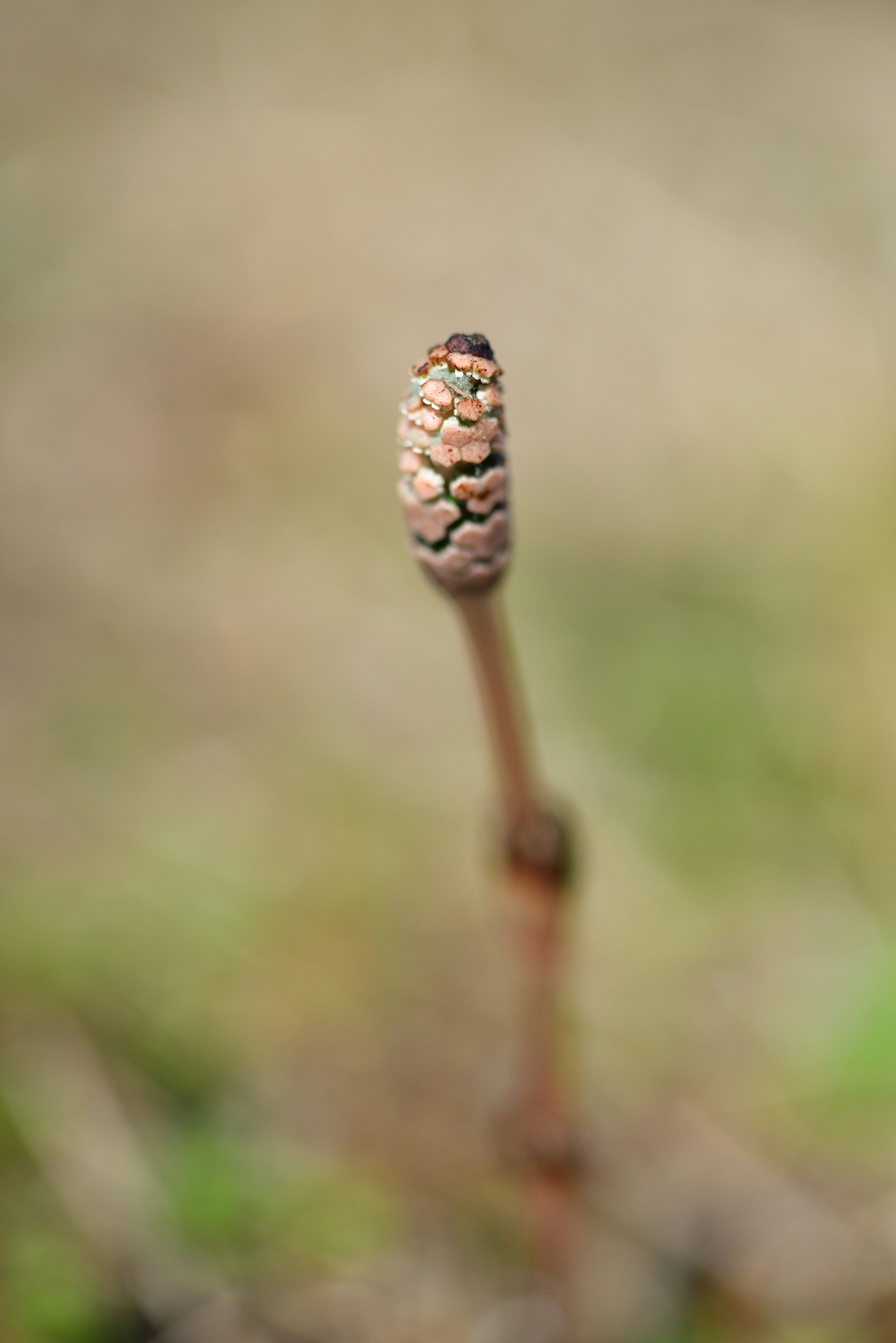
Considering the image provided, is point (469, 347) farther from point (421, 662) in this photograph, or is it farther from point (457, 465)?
point (421, 662)

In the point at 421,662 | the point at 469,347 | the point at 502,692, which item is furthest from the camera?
the point at 421,662

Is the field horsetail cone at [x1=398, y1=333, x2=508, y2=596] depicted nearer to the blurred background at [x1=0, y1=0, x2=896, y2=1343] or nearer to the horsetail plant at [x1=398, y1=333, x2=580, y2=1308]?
the horsetail plant at [x1=398, y1=333, x2=580, y2=1308]

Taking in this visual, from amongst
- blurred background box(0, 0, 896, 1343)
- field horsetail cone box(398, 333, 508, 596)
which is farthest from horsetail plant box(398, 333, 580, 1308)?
blurred background box(0, 0, 896, 1343)

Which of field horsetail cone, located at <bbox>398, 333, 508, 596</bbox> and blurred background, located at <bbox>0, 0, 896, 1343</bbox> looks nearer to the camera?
field horsetail cone, located at <bbox>398, 333, 508, 596</bbox>

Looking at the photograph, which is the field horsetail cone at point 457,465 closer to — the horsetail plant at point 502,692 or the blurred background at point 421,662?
the horsetail plant at point 502,692

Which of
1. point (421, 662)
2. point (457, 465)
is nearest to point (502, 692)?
point (457, 465)

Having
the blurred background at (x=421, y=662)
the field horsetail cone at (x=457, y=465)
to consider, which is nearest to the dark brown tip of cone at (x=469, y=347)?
the field horsetail cone at (x=457, y=465)

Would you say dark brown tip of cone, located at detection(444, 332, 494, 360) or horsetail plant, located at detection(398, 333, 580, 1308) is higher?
dark brown tip of cone, located at detection(444, 332, 494, 360)

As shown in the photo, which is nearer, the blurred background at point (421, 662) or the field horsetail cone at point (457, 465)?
the field horsetail cone at point (457, 465)
